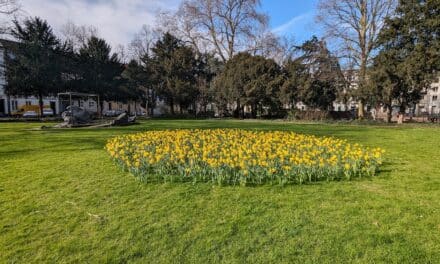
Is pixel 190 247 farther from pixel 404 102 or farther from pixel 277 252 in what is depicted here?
pixel 404 102

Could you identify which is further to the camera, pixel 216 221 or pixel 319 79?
pixel 319 79

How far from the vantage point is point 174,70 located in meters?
38.2

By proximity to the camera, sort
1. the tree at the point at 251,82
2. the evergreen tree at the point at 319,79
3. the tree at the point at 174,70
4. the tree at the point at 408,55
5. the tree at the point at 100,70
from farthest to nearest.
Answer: the tree at the point at 100,70 → the tree at the point at 174,70 → the tree at the point at 251,82 → the evergreen tree at the point at 319,79 → the tree at the point at 408,55

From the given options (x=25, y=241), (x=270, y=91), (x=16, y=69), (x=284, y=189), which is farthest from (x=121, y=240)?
(x=16, y=69)

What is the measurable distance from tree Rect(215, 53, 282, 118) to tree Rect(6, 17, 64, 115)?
1881 centimetres

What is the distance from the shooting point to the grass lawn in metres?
2.97

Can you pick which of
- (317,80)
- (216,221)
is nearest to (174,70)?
(317,80)

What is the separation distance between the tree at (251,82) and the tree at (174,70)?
4.95 metres

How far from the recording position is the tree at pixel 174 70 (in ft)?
123

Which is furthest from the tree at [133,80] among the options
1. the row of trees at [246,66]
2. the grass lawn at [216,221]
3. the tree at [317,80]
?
the grass lawn at [216,221]

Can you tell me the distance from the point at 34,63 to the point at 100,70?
366 inches

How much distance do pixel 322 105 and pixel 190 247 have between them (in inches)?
1165

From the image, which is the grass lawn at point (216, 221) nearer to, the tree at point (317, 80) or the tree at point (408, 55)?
the tree at point (408, 55)

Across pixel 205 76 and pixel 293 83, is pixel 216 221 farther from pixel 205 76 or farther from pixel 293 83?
pixel 205 76
